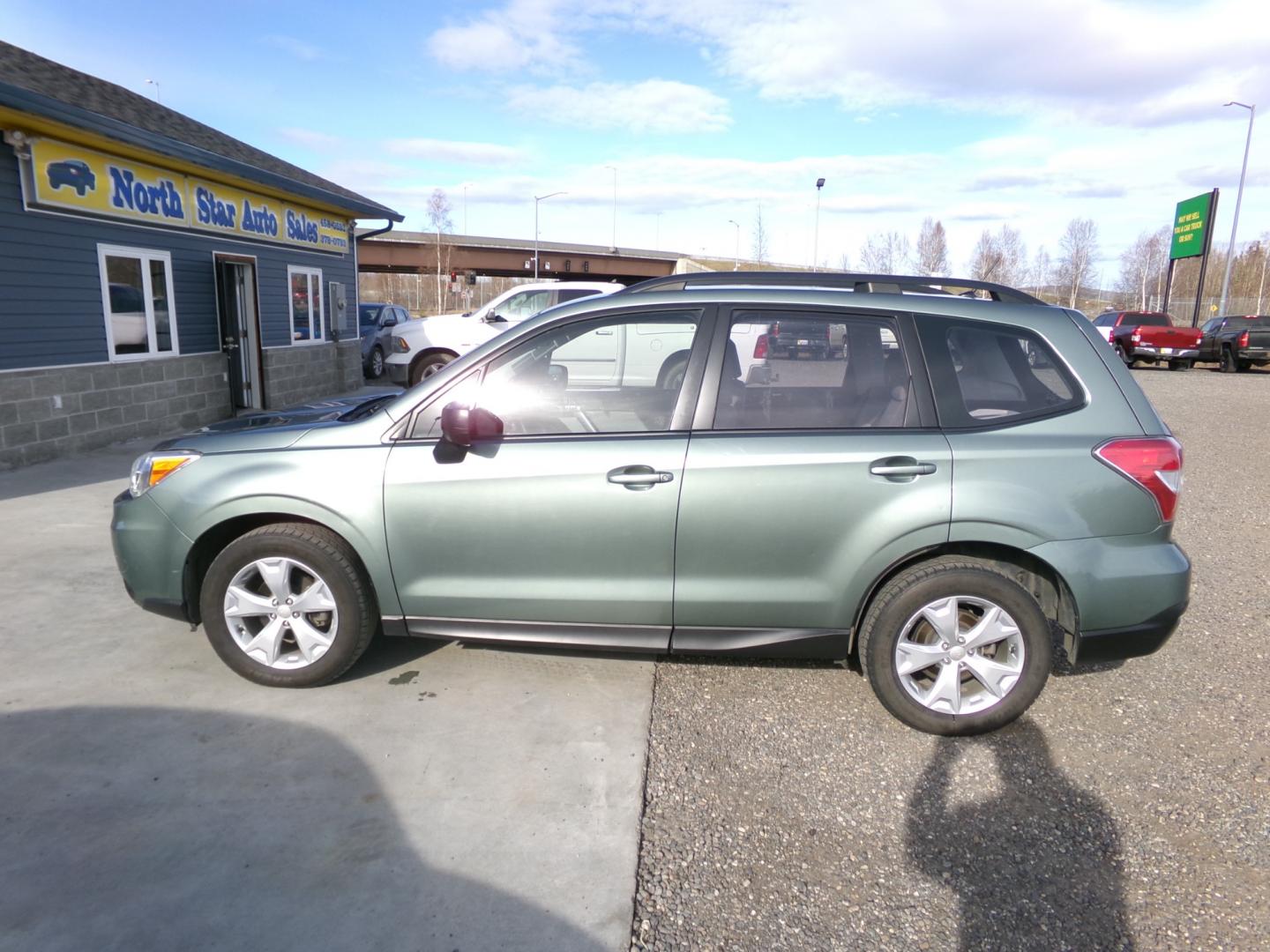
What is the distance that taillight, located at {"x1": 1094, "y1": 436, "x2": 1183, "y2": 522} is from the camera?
128 inches

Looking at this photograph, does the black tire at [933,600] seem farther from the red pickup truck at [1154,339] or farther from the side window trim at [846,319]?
the red pickup truck at [1154,339]

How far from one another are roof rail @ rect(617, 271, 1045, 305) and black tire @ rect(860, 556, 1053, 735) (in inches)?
49.6

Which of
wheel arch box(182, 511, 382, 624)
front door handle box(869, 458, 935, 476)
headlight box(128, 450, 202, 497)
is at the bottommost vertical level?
wheel arch box(182, 511, 382, 624)

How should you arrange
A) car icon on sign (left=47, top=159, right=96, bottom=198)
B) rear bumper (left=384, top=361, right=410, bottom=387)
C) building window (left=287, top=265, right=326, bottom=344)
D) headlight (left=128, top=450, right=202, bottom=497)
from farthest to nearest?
rear bumper (left=384, top=361, right=410, bottom=387) → building window (left=287, top=265, right=326, bottom=344) → car icon on sign (left=47, top=159, right=96, bottom=198) → headlight (left=128, top=450, right=202, bottom=497)

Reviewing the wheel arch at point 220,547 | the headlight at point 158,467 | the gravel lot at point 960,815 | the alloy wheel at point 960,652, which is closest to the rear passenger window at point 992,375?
the alloy wheel at point 960,652

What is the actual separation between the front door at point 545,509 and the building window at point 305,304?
1169 centimetres

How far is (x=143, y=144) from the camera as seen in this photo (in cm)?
895

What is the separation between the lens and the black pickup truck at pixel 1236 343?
23.7 m

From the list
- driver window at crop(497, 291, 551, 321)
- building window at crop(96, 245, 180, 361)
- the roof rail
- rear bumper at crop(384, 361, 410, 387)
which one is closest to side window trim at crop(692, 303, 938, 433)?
the roof rail

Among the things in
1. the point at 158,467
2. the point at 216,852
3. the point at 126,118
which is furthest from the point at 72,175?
the point at 216,852

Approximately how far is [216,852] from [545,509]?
1.64m

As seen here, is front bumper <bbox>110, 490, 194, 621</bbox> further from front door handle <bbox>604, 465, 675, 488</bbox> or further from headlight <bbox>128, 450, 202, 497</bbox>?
front door handle <bbox>604, 465, 675, 488</bbox>

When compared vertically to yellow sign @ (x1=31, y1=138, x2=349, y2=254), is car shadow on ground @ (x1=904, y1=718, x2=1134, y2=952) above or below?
below

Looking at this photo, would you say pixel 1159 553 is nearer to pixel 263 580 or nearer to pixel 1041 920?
pixel 1041 920
